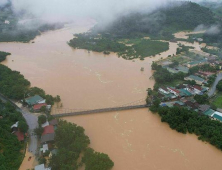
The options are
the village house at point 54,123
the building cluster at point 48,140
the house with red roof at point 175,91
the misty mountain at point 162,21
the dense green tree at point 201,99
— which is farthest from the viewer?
the misty mountain at point 162,21

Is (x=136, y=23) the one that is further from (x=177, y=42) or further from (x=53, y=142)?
(x=53, y=142)

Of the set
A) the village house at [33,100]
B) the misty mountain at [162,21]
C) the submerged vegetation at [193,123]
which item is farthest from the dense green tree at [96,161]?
the misty mountain at [162,21]

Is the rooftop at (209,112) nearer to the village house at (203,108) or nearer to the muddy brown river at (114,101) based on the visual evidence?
the village house at (203,108)

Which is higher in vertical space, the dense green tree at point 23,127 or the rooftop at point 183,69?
the dense green tree at point 23,127

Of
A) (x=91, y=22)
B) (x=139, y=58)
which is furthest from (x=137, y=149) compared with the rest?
(x=91, y=22)

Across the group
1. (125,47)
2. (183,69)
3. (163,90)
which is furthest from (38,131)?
(125,47)

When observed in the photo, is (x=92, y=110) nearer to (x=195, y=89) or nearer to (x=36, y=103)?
(x=36, y=103)

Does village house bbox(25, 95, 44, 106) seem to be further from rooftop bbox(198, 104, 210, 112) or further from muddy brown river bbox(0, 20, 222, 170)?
rooftop bbox(198, 104, 210, 112)

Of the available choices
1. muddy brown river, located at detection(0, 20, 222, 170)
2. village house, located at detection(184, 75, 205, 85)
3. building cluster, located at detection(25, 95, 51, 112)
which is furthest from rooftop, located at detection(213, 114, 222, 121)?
building cluster, located at detection(25, 95, 51, 112)
